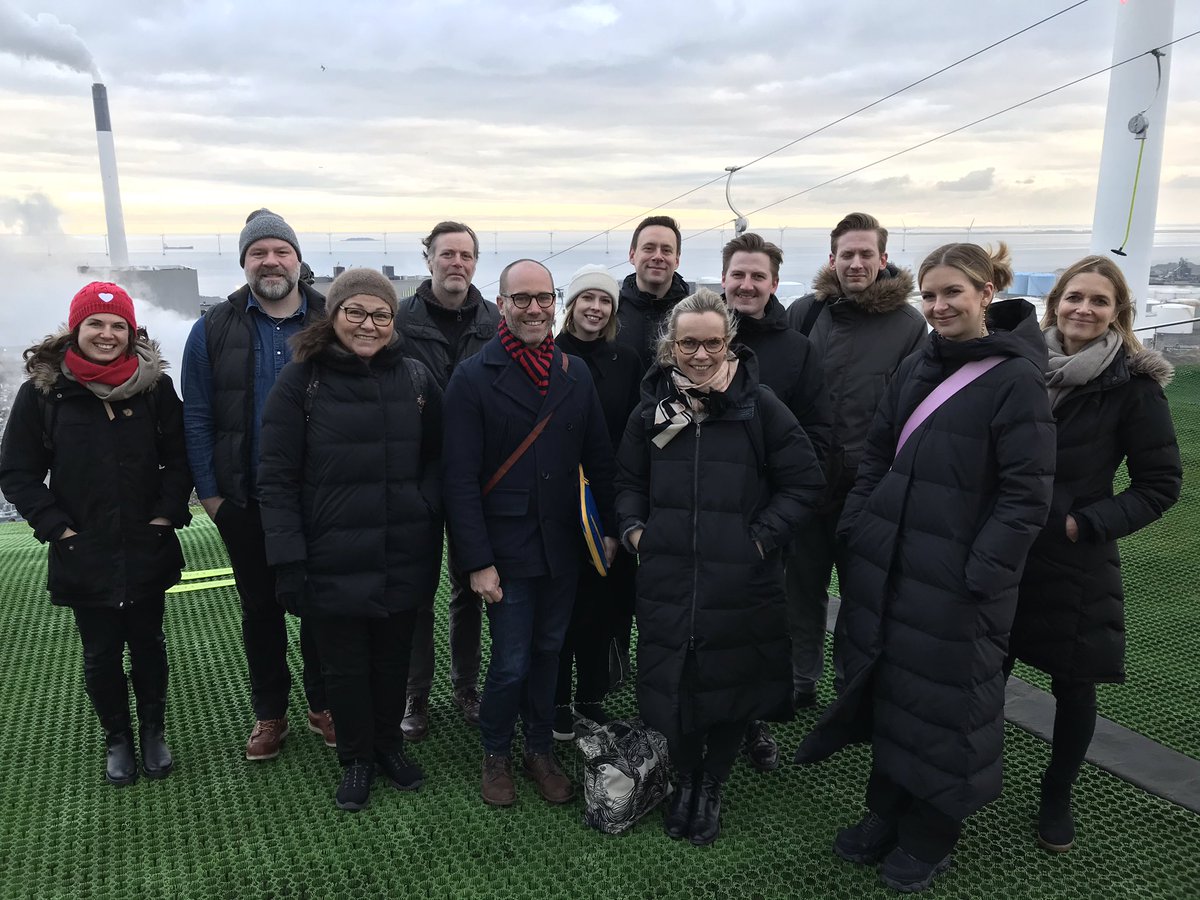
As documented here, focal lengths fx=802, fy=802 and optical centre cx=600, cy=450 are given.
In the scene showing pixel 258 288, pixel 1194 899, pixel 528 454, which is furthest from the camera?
pixel 258 288

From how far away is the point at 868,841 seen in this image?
240cm

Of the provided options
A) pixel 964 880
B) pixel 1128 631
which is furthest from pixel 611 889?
pixel 1128 631

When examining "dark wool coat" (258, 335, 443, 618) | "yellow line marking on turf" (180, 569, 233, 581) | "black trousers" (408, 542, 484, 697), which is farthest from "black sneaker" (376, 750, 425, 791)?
"yellow line marking on turf" (180, 569, 233, 581)

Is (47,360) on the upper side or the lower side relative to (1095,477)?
upper

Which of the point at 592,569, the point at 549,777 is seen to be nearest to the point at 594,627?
the point at 592,569

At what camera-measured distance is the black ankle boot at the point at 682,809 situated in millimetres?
2525

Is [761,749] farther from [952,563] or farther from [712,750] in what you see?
[952,563]

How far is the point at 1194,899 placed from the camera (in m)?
2.23

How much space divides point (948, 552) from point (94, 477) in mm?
2630

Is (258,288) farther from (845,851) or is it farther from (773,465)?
(845,851)

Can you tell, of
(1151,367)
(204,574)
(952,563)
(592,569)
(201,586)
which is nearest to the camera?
(952,563)

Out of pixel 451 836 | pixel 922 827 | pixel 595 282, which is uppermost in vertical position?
pixel 595 282

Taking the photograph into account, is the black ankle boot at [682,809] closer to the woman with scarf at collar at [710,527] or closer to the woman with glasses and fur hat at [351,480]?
the woman with scarf at collar at [710,527]

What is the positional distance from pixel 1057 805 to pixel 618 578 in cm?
157
